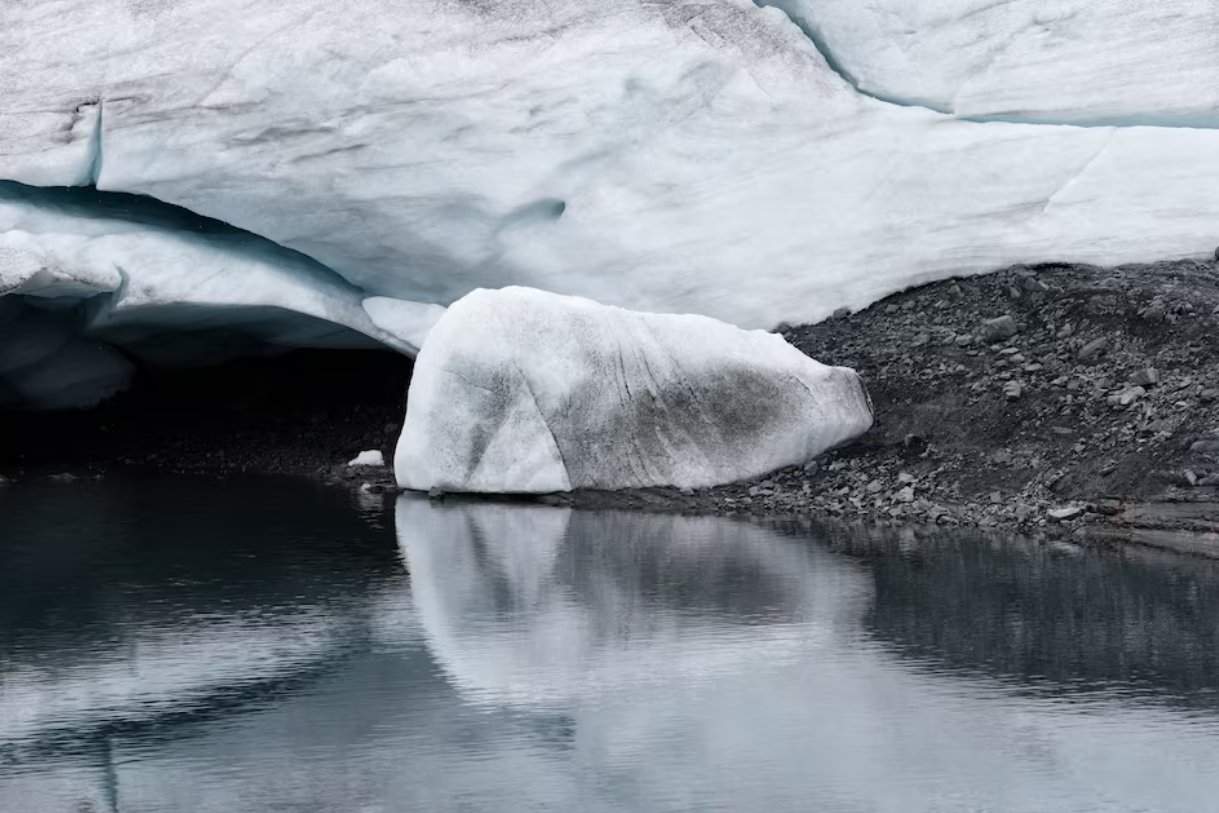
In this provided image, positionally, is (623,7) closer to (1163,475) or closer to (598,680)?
(1163,475)

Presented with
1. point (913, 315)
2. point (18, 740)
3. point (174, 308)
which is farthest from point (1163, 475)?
point (174, 308)

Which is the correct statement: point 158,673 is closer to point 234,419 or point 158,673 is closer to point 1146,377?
point 1146,377

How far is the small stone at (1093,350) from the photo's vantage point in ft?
36.1

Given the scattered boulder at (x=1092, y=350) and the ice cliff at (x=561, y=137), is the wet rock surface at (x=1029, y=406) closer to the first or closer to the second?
the scattered boulder at (x=1092, y=350)

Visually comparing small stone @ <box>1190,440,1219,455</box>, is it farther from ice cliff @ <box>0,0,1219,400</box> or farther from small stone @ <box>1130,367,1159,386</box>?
ice cliff @ <box>0,0,1219,400</box>

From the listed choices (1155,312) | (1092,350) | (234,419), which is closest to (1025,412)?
(1092,350)

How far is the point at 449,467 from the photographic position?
11.6m

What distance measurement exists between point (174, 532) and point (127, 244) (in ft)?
10.8

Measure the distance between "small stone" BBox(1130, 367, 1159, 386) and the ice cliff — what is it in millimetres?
2213

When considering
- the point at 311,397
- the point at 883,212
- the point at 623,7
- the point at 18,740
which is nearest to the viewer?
the point at 18,740

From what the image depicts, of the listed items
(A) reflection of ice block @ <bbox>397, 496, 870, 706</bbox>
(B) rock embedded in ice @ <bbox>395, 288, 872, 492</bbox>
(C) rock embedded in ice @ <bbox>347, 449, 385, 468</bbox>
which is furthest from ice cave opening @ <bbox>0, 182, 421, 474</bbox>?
(A) reflection of ice block @ <bbox>397, 496, 870, 706</bbox>

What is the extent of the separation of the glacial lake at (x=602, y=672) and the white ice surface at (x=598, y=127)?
3.21m

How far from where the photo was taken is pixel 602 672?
6.77 metres

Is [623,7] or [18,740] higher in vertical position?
[623,7]
